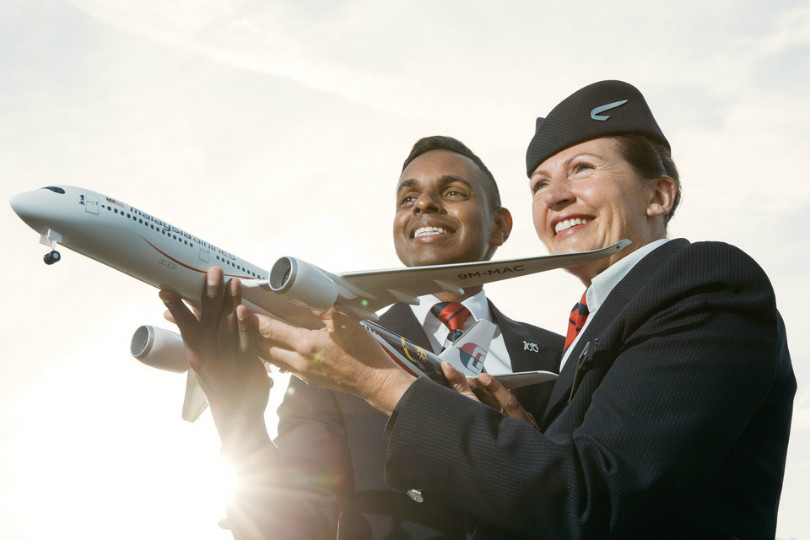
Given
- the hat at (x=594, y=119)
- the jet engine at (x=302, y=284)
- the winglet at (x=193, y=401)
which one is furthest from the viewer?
the winglet at (x=193, y=401)

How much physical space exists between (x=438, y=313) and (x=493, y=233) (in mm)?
2077

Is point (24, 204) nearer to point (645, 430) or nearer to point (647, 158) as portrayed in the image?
point (647, 158)

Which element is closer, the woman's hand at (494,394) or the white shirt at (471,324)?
the woman's hand at (494,394)

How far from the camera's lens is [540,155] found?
8898 mm

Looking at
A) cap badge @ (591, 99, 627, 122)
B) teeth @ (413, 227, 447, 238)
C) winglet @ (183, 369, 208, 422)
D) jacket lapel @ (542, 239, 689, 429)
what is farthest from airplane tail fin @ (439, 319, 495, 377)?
winglet @ (183, 369, 208, 422)

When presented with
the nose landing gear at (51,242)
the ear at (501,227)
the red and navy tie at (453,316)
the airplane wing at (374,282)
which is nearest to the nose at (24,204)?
the nose landing gear at (51,242)

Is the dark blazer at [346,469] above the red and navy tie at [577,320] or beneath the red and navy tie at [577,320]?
beneath

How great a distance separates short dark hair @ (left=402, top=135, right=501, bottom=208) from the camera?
43.8 ft

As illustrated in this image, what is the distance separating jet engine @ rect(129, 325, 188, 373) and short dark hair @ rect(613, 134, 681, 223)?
8.69 meters

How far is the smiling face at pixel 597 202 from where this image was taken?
26.1 feet

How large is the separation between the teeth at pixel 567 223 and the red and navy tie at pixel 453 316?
169 inches

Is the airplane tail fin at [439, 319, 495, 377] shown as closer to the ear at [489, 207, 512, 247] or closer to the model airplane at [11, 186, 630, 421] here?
the model airplane at [11, 186, 630, 421]

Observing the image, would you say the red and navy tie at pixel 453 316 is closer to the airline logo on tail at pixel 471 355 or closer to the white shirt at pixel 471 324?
the white shirt at pixel 471 324

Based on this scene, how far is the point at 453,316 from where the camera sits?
41.4 feet
